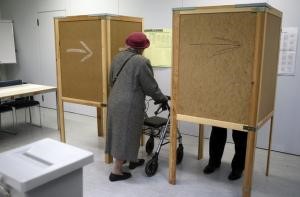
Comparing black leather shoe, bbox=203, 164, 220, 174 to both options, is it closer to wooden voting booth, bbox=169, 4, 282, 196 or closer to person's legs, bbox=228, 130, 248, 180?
person's legs, bbox=228, 130, 248, 180

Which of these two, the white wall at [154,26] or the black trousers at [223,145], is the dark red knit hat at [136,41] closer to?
the black trousers at [223,145]

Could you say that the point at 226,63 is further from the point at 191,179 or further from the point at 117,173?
the point at 117,173

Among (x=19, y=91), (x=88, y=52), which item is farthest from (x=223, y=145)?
(x=19, y=91)

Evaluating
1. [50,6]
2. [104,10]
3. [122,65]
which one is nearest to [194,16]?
[122,65]

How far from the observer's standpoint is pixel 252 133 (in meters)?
2.31

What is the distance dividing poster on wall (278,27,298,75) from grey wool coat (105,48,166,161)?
5.37 ft

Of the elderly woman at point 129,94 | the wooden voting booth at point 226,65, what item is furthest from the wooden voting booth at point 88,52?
the wooden voting booth at point 226,65

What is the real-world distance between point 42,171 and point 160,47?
3.69 m

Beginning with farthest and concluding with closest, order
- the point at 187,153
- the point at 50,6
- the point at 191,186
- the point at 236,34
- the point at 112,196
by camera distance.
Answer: the point at 50,6 < the point at 187,153 < the point at 191,186 < the point at 112,196 < the point at 236,34

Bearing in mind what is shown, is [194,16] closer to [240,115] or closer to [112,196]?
[240,115]

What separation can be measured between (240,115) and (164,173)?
3.88 feet

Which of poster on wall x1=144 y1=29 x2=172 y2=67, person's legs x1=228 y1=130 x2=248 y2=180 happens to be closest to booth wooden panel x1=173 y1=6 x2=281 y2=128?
person's legs x1=228 y1=130 x2=248 y2=180

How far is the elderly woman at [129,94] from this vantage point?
2.80 m

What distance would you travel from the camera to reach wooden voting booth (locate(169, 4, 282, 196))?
221cm
